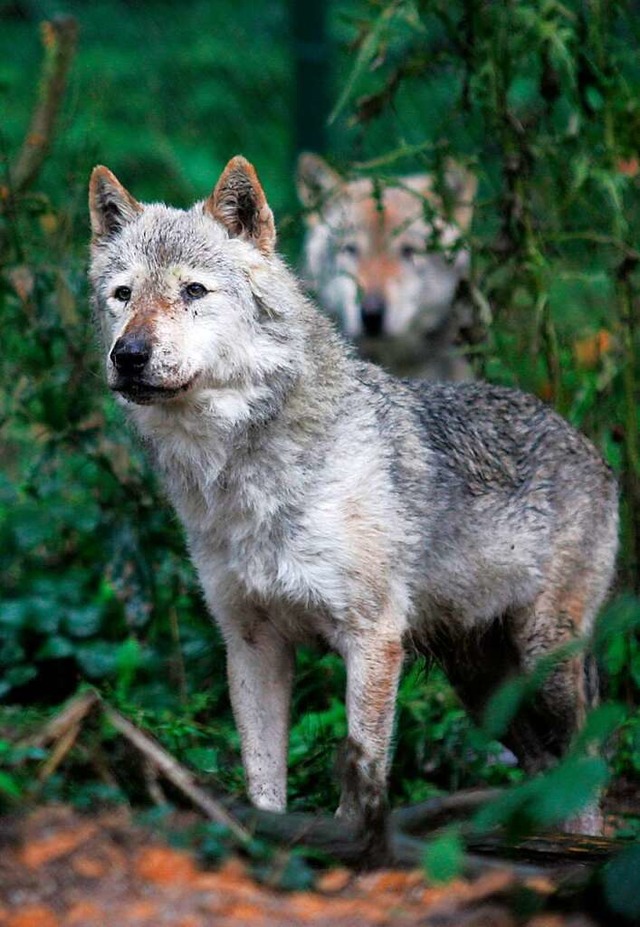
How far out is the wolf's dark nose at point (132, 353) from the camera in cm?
413

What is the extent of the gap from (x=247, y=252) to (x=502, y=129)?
1963mm

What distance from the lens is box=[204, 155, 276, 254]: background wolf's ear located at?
14.9ft

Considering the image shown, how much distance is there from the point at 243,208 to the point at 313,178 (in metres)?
2.83

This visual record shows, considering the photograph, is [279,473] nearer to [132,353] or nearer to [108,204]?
[132,353]

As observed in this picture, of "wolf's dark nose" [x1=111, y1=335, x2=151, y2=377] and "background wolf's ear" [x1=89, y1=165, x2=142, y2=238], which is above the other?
"background wolf's ear" [x1=89, y1=165, x2=142, y2=238]

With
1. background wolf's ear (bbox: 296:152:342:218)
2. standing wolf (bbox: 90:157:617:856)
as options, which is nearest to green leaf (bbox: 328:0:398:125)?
background wolf's ear (bbox: 296:152:342:218)

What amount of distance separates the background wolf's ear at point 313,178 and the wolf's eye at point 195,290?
232 cm

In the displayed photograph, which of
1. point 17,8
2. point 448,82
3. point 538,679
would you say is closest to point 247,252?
point 538,679

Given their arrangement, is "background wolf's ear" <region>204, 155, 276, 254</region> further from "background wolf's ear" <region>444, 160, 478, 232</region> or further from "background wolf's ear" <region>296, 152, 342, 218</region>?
"background wolf's ear" <region>444, 160, 478, 232</region>

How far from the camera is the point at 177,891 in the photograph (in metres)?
2.92

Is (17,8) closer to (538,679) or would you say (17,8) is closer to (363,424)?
(363,424)

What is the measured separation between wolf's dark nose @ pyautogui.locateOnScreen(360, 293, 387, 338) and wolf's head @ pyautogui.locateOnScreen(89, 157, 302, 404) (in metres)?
2.96

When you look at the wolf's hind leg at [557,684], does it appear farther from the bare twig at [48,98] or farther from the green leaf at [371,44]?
the bare twig at [48,98]

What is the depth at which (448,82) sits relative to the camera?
8477 mm
